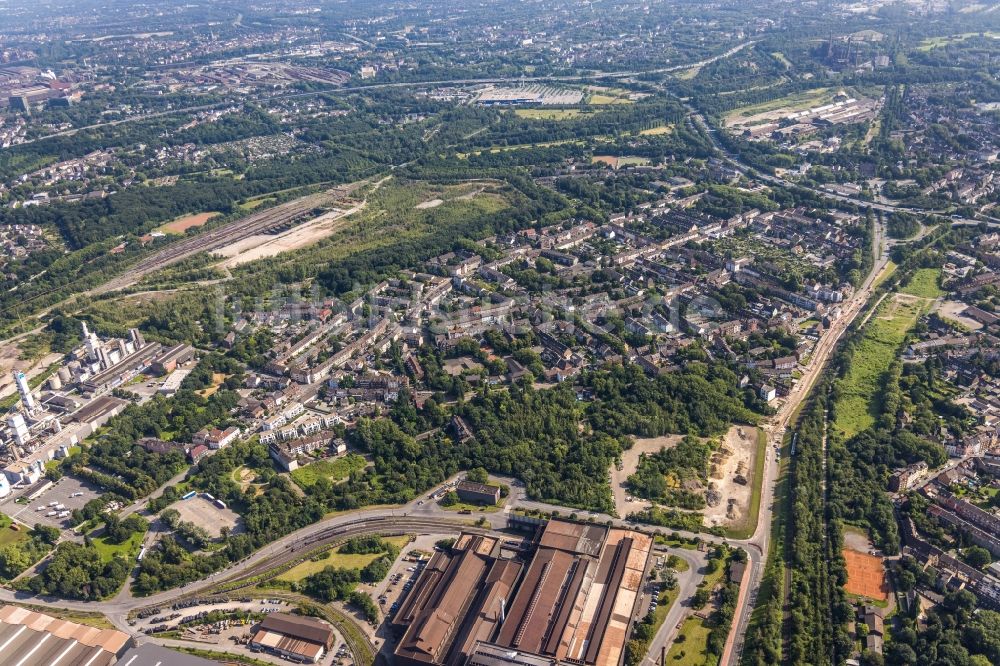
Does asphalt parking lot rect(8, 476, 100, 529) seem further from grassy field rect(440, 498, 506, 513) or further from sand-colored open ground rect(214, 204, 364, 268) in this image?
sand-colored open ground rect(214, 204, 364, 268)

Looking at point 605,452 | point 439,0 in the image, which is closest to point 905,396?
point 605,452

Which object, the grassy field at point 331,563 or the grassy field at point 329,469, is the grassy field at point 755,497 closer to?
the grassy field at point 331,563

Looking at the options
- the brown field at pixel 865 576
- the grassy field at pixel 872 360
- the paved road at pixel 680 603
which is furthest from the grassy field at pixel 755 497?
the grassy field at pixel 872 360

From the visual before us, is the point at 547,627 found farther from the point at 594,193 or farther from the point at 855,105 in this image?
the point at 855,105

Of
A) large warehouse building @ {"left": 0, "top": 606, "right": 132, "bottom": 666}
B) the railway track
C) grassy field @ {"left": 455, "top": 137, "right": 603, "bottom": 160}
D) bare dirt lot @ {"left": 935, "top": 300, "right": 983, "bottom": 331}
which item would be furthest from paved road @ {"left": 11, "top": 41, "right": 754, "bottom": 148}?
large warehouse building @ {"left": 0, "top": 606, "right": 132, "bottom": 666}

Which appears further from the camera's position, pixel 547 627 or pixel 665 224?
pixel 665 224

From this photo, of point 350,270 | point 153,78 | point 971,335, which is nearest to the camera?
point 971,335
